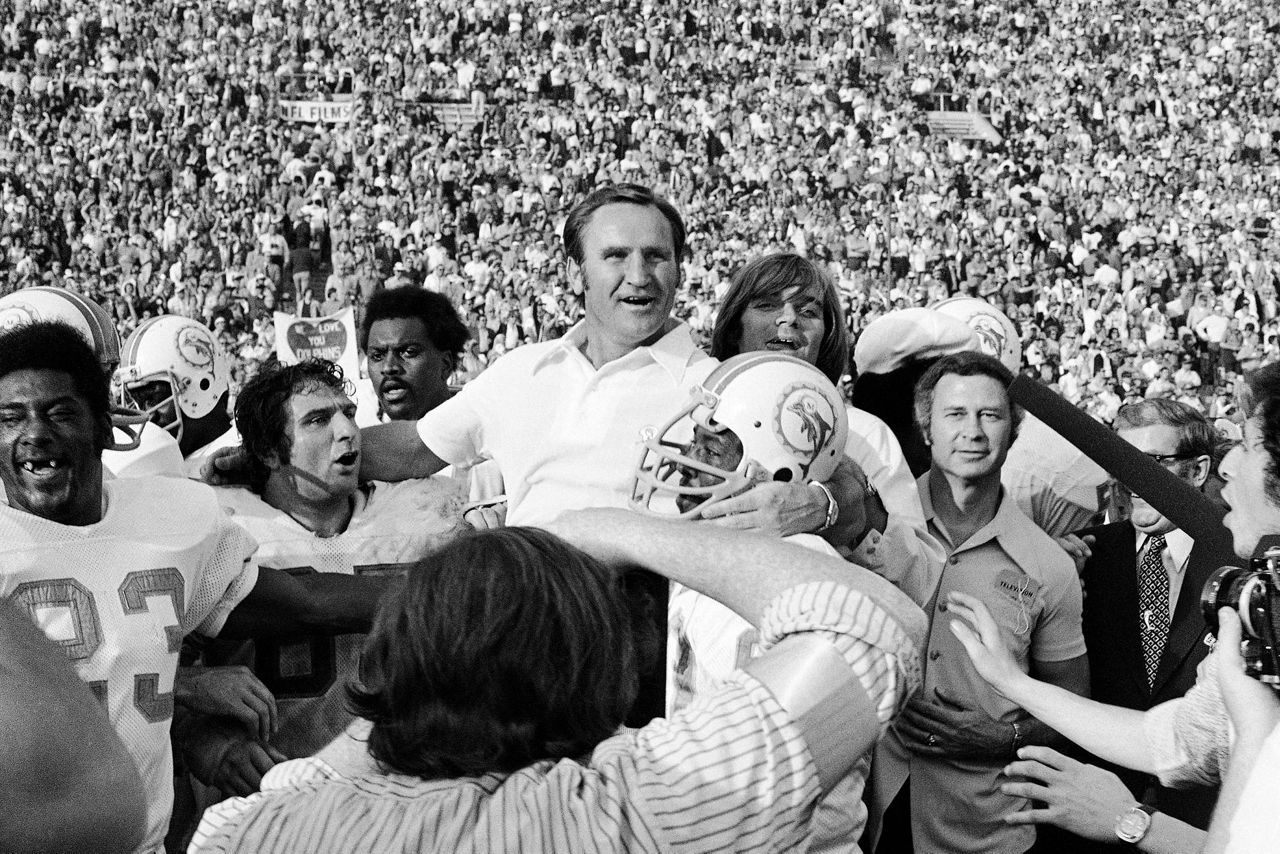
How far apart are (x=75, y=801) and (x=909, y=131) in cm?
2761

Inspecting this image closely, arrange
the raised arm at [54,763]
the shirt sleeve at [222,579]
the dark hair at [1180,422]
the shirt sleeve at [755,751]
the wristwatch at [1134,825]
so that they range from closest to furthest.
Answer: the shirt sleeve at [755,751] < the raised arm at [54,763] < the wristwatch at [1134,825] < the shirt sleeve at [222,579] < the dark hair at [1180,422]

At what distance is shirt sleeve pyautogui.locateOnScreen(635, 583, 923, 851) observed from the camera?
150cm

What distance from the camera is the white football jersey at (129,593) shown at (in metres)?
2.82

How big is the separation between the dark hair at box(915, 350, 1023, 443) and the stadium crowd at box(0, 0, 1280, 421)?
12.4 metres

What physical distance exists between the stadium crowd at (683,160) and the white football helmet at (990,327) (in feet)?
36.7

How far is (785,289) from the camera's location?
4.09m

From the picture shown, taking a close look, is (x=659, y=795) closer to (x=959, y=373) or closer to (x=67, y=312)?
(x=959, y=373)

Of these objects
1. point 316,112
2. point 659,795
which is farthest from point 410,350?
point 316,112

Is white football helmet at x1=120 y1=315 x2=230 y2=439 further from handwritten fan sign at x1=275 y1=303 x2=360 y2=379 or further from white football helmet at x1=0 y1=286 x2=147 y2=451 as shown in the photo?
handwritten fan sign at x1=275 y1=303 x2=360 y2=379

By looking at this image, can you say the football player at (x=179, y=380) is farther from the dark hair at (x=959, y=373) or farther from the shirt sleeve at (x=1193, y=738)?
the shirt sleeve at (x=1193, y=738)

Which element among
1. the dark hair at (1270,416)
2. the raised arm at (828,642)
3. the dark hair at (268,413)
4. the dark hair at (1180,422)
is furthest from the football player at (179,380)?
the raised arm at (828,642)

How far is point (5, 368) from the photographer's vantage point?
293 cm

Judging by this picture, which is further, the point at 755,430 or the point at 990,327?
the point at 990,327

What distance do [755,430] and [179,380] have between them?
3176mm
